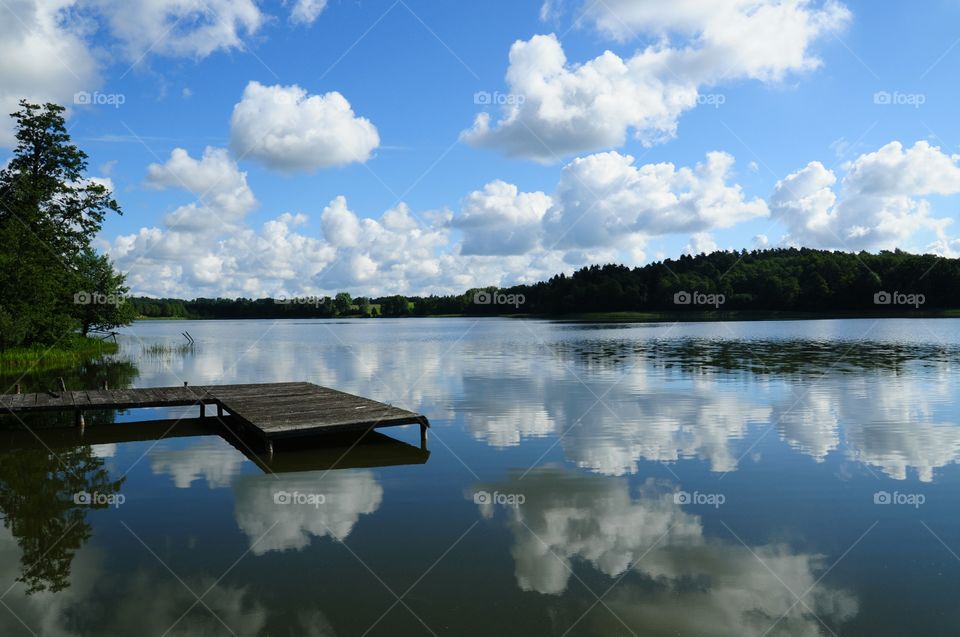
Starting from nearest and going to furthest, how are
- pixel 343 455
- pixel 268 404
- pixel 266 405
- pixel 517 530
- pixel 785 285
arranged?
pixel 517 530
pixel 343 455
pixel 266 405
pixel 268 404
pixel 785 285

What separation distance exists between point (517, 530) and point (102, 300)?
196ft

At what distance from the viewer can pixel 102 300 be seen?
2354 inches

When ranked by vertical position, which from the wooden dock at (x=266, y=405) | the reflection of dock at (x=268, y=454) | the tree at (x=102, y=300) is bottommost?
the reflection of dock at (x=268, y=454)

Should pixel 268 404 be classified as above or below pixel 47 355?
below

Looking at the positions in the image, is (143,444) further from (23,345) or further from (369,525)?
(23,345)

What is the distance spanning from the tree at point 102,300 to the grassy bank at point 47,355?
4524mm

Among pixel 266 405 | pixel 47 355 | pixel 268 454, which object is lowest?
pixel 268 454

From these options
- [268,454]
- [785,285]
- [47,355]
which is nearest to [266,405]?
[268,454]

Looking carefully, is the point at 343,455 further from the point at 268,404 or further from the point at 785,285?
the point at 785,285

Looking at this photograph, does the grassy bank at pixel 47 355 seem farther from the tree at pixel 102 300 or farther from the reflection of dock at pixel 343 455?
the reflection of dock at pixel 343 455

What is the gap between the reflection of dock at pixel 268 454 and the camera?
1587 centimetres

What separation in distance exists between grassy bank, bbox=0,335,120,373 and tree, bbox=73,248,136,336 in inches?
178

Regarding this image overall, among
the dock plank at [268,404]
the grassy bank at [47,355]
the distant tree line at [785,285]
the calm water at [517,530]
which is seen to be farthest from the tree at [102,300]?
the distant tree line at [785,285]

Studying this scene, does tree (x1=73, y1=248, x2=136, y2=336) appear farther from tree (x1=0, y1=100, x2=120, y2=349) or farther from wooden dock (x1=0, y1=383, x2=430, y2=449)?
wooden dock (x1=0, y1=383, x2=430, y2=449)
